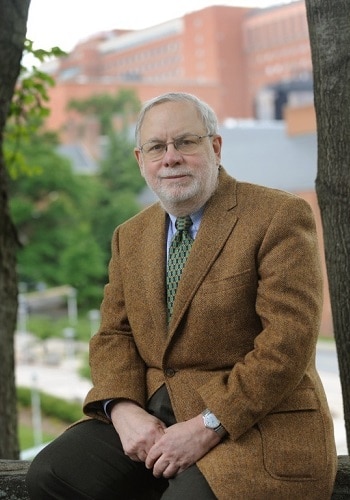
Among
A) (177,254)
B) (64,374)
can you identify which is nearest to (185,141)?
(177,254)

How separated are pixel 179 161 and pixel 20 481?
0.93 meters

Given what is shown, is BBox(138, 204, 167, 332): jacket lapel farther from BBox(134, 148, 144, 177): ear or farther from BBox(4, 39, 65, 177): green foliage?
BBox(4, 39, 65, 177): green foliage

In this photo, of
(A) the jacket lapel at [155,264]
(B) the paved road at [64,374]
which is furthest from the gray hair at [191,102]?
(B) the paved road at [64,374]

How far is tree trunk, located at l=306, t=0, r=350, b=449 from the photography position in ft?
7.66

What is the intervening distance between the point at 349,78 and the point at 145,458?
1.09 metres

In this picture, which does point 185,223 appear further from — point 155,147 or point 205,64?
point 205,64

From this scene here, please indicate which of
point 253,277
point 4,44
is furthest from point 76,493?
point 4,44

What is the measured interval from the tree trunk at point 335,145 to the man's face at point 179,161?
40 cm

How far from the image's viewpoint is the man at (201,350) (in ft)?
6.36

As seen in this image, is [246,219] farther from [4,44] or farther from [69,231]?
[69,231]

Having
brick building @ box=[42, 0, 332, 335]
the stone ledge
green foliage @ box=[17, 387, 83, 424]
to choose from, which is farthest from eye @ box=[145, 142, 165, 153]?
brick building @ box=[42, 0, 332, 335]

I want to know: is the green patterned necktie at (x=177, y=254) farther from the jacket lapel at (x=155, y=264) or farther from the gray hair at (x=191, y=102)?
the gray hair at (x=191, y=102)

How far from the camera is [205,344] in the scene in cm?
206

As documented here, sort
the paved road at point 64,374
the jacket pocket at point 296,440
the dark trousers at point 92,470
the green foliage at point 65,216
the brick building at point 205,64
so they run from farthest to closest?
the brick building at point 205,64, the green foliage at point 65,216, the paved road at point 64,374, the dark trousers at point 92,470, the jacket pocket at point 296,440
